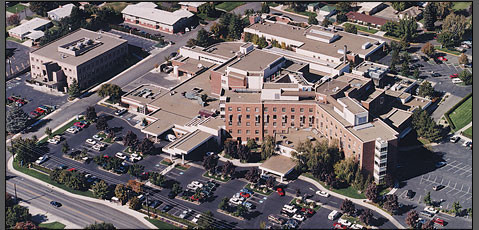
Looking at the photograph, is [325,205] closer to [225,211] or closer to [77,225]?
[225,211]

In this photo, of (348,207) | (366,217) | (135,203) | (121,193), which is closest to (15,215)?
(121,193)

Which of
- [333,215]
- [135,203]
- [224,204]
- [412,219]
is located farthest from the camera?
[135,203]

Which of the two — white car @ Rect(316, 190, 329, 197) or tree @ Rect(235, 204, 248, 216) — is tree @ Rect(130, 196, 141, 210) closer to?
tree @ Rect(235, 204, 248, 216)

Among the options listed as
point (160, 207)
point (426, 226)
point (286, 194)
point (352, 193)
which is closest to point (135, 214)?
point (160, 207)

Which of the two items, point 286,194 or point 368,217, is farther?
point 286,194

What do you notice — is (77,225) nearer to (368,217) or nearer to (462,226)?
(368,217)

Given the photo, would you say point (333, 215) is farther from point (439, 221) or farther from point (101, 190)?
point (101, 190)
